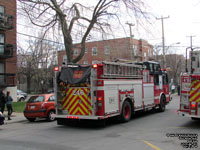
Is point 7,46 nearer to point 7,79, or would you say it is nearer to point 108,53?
point 7,79

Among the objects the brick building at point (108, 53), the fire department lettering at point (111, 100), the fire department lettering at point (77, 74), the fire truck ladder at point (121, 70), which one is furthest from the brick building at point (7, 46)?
the fire department lettering at point (111, 100)

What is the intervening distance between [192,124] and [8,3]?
2286cm

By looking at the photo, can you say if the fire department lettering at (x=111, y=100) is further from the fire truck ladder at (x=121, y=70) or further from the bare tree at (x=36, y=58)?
the bare tree at (x=36, y=58)

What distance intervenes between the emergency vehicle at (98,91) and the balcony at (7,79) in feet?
54.7

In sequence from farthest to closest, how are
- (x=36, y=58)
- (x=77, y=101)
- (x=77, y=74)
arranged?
1. (x=36, y=58)
2. (x=77, y=74)
3. (x=77, y=101)

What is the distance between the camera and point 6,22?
25.0m

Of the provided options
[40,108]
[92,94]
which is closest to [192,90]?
[92,94]

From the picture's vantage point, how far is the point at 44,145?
289 inches

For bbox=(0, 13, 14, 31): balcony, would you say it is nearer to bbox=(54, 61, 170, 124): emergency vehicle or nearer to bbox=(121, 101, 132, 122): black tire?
bbox=(54, 61, 170, 124): emergency vehicle

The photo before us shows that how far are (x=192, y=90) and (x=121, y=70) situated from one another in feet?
10.5

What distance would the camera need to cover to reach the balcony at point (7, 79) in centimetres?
2523

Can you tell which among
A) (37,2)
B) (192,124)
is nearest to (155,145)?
(192,124)

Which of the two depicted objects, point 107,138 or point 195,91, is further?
point 195,91

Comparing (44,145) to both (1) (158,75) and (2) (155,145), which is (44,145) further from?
(1) (158,75)
